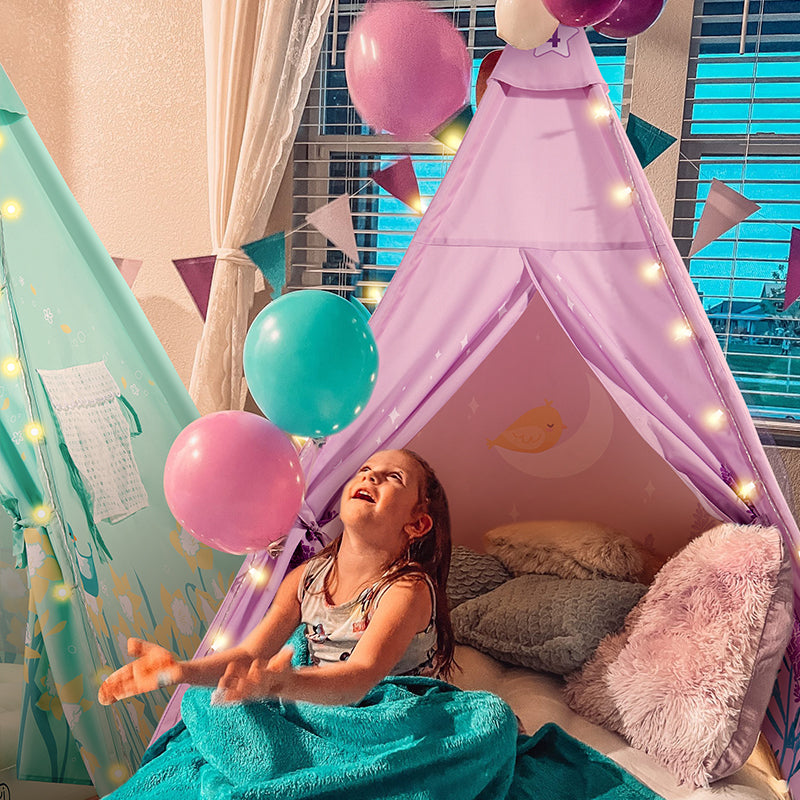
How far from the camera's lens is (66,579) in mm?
1981

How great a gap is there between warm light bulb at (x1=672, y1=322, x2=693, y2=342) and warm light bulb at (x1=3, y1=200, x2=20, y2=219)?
1403 millimetres

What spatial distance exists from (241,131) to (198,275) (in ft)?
1.77

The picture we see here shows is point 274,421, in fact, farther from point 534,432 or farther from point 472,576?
point 534,432

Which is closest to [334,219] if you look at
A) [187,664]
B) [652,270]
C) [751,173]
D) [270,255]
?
[270,255]

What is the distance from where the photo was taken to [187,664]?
1.33 metres

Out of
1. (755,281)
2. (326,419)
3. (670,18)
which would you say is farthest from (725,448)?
(670,18)

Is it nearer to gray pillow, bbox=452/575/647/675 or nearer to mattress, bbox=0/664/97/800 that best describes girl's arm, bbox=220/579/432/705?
gray pillow, bbox=452/575/647/675

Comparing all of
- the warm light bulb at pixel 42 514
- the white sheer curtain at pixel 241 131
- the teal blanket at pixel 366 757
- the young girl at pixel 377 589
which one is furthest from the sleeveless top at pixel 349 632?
the white sheer curtain at pixel 241 131

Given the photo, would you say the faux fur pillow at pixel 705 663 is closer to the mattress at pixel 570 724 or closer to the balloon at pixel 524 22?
the mattress at pixel 570 724

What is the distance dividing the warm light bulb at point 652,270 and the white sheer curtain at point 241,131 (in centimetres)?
144

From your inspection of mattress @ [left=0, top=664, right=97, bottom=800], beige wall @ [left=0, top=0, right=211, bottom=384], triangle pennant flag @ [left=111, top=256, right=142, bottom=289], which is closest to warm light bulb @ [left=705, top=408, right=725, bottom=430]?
mattress @ [left=0, top=664, right=97, bottom=800]

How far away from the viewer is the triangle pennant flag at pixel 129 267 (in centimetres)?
308

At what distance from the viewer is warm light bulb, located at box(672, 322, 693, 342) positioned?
1669mm

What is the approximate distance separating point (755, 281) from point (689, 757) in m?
1.56
